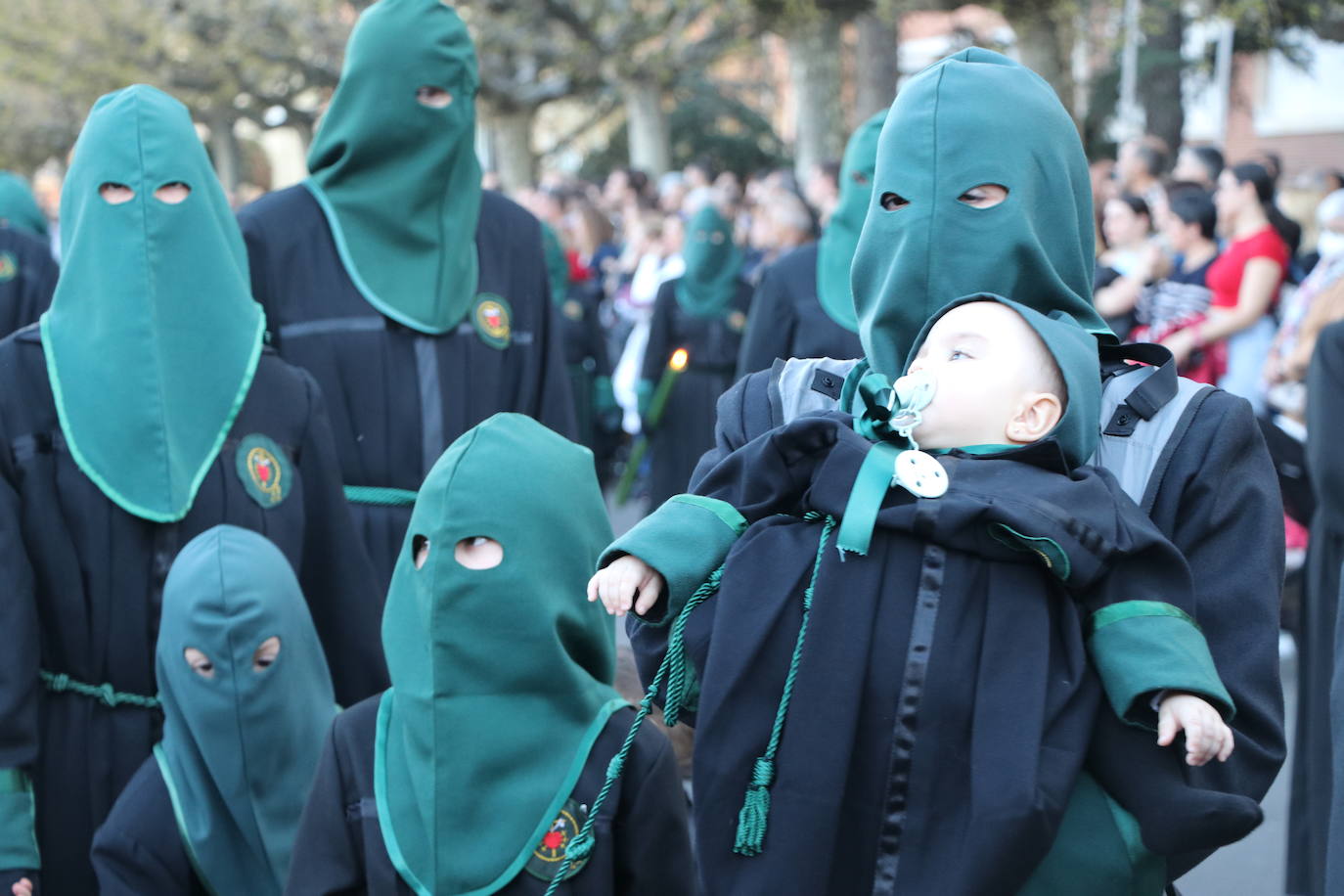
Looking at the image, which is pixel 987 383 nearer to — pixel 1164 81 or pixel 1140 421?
pixel 1140 421

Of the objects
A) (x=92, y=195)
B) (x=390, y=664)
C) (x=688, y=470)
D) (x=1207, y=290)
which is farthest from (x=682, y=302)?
(x=390, y=664)

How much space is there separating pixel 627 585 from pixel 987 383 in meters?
0.51

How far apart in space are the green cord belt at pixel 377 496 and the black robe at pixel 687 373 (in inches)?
196

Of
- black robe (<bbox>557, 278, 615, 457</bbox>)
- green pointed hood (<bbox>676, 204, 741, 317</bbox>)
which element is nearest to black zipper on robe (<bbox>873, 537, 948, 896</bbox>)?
green pointed hood (<bbox>676, 204, 741, 317</bbox>)

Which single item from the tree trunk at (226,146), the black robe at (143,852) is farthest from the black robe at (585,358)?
the tree trunk at (226,146)

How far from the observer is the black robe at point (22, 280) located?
681 cm

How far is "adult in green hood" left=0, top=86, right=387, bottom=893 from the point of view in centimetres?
319

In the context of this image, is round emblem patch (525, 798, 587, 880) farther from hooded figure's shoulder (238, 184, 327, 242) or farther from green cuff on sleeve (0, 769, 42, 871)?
hooded figure's shoulder (238, 184, 327, 242)

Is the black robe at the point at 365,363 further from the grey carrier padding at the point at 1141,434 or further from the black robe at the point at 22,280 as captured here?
the black robe at the point at 22,280

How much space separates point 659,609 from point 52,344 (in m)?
1.90

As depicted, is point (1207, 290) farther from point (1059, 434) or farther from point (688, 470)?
point (1059, 434)

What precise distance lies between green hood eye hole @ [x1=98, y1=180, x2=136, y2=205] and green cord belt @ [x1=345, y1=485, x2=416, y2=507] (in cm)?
109

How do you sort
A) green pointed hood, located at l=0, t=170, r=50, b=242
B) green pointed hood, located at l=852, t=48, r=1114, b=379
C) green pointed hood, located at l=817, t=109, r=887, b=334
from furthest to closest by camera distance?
green pointed hood, located at l=0, t=170, r=50, b=242, green pointed hood, located at l=817, t=109, r=887, b=334, green pointed hood, located at l=852, t=48, r=1114, b=379

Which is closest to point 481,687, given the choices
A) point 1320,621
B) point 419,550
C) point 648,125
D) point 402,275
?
point 419,550
